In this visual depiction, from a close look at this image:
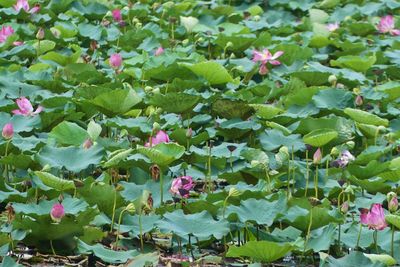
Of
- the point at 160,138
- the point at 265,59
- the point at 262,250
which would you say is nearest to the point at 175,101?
the point at 160,138

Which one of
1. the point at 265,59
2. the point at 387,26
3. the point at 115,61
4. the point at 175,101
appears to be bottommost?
the point at 387,26

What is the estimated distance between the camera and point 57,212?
8.66 ft

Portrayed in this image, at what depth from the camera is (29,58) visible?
4691 millimetres

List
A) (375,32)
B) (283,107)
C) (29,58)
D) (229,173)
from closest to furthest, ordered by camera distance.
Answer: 1. (229,173)
2. (283,107)
3. (29,58)
4. (375,32)

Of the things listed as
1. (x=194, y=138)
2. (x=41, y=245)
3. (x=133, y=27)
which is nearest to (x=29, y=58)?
(x=133, y=27)

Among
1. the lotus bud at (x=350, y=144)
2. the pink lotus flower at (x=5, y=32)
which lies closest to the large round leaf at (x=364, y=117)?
the lotus bud at (x=350, y=144)

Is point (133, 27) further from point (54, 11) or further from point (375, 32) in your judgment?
point (375, 32)

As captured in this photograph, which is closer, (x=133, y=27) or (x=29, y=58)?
(x=29, y=58)

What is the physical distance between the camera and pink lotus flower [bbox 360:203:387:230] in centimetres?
270

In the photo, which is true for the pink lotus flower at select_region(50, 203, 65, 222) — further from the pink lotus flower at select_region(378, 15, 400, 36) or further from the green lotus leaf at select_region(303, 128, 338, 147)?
the pink lotus flower at select_region(378, 15, 400, 36)

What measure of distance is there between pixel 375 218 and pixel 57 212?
2.61ft

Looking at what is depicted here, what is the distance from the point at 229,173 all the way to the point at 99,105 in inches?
22.7

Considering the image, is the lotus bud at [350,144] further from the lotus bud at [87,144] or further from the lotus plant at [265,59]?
the lotus plant at [265,59]

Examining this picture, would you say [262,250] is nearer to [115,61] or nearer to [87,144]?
[87,144]
